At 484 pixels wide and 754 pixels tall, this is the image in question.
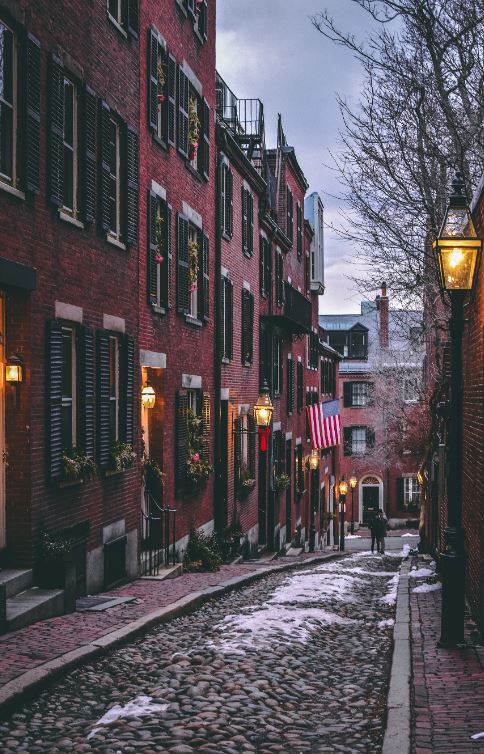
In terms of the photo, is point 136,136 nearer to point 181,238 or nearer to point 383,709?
point 181,238

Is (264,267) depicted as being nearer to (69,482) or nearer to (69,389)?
(69,389)

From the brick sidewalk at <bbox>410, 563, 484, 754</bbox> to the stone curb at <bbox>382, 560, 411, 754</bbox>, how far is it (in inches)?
2.5

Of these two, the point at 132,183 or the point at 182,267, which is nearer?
the point at 132,183

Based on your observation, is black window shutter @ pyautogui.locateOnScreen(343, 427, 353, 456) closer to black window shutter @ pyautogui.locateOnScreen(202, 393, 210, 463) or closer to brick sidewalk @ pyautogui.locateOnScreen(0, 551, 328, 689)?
black window shutter @ pyautogui.locateOnScreen(202, 393, 210, 463)

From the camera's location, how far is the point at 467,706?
267 inches

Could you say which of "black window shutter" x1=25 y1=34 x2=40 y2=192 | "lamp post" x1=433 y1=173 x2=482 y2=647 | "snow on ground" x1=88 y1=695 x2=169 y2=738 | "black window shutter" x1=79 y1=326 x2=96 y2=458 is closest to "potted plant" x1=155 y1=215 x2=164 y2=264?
"black window shutter" x1=79 y1=326 x2=96 y2=458

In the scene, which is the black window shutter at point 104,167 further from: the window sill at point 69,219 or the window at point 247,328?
the window at point 247,328

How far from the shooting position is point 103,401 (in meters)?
12.9

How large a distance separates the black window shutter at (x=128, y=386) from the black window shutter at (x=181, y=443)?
3.02 metres

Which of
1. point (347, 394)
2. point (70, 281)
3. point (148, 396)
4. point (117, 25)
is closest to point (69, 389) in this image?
point (70, 281)

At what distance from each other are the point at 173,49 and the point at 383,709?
13.9 meters

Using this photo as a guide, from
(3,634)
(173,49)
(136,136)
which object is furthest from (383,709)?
(173,49)

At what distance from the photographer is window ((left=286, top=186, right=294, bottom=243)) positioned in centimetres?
3450

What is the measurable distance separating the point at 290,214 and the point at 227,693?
96.4ft
